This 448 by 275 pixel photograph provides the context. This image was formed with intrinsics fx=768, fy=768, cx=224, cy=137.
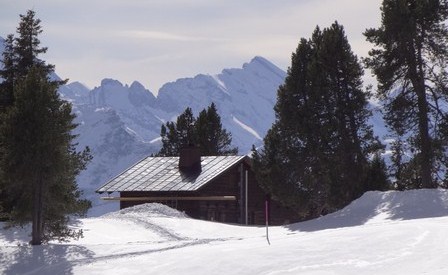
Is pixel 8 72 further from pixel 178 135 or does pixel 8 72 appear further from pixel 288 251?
pixel 178 135

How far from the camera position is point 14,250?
26.7 meters

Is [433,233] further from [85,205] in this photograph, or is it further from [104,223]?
[104,223]

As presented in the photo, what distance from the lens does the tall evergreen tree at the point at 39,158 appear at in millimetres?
28031

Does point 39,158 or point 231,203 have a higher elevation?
point 39,158

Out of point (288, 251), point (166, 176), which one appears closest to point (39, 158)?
point (288, 251)

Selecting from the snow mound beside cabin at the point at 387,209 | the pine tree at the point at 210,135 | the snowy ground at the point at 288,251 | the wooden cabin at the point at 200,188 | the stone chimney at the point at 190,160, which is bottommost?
the snowy ground at the point at 288,251

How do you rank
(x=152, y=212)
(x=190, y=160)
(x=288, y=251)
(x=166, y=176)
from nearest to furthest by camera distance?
(x=288, y=251) → (x=152, y=212) → (x=166, y=176) → (x=190, y=160)

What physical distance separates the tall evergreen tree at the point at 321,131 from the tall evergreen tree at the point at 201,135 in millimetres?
22166

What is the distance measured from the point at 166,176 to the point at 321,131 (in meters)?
12.3

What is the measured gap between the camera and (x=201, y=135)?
7219 cm

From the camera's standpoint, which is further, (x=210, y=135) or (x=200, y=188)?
(x=210, y=135)

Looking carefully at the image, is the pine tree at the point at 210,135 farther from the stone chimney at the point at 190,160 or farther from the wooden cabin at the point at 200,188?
the stone chimney at the point at 190,160

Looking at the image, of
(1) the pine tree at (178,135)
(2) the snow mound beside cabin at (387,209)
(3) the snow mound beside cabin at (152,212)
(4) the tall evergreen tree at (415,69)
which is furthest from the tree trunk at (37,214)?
(1) the pine tree at (178,135)

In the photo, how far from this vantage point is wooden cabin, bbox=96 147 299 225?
51.0 meters
